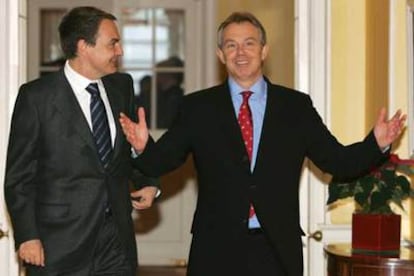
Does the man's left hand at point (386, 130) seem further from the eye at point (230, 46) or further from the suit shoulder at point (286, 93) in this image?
the eye at point (230, 46)

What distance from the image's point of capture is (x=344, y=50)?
14.8ft

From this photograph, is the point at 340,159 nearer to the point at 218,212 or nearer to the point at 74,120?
the point at 218,212

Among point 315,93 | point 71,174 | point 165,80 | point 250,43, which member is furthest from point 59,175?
point 165,80

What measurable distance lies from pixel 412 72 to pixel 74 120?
1632mm

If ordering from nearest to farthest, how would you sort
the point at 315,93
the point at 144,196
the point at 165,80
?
the point at 144,196
the point at 315,93
the point at 165,80

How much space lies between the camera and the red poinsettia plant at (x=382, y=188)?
12.7ft

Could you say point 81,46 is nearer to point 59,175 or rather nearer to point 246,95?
point 59,175

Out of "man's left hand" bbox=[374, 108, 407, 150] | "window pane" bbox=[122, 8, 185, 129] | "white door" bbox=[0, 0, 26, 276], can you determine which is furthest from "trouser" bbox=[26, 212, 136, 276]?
"window pane" bbox=[122, 8, 185, 129]

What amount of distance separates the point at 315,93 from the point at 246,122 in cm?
121

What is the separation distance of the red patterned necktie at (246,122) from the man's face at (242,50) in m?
0.08

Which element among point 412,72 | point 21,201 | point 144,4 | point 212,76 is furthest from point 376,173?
point 144,4

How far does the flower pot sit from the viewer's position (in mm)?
3842

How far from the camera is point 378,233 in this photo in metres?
3.84

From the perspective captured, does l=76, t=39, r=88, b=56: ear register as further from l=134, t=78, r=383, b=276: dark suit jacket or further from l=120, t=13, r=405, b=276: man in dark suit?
l=134, t=78, r=383, b=276: dark suit jacket
